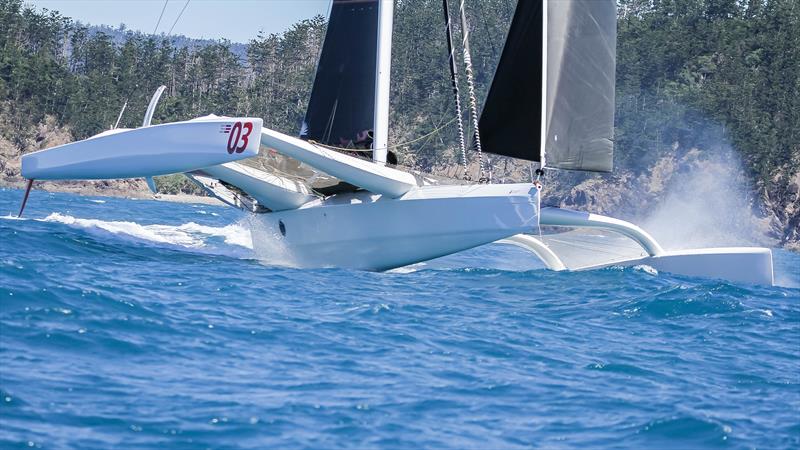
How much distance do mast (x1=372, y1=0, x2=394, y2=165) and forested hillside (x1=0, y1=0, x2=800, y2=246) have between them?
40.3 metres

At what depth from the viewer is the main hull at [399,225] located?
12.1 metres

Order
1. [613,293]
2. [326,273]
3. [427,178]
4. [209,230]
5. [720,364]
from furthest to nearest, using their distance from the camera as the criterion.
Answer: [209,230], [427,178], [326,273], [613,293], [720,364]

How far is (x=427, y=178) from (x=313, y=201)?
1.63m

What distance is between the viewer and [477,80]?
2510 inches

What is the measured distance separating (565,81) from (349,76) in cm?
347

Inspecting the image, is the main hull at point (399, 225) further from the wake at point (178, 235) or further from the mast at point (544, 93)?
the wake at point (178, 235)

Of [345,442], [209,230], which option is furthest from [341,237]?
[209,230]

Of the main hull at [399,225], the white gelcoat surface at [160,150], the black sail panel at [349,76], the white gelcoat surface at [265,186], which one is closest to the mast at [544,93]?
the main hull at [399,225]

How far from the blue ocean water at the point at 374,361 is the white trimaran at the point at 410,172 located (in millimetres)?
830

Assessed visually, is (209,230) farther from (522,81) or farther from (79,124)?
(79,124)

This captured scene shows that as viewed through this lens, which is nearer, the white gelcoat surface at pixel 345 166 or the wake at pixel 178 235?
the white gelcoat surface at pixel 345 166

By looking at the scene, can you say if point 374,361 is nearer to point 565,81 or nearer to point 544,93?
point 544,93

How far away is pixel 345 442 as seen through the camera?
5.61m

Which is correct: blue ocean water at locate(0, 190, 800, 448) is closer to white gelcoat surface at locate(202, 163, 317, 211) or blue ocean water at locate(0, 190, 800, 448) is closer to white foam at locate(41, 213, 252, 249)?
white gelcoat surface at locate(202, 163, 317, 211)
